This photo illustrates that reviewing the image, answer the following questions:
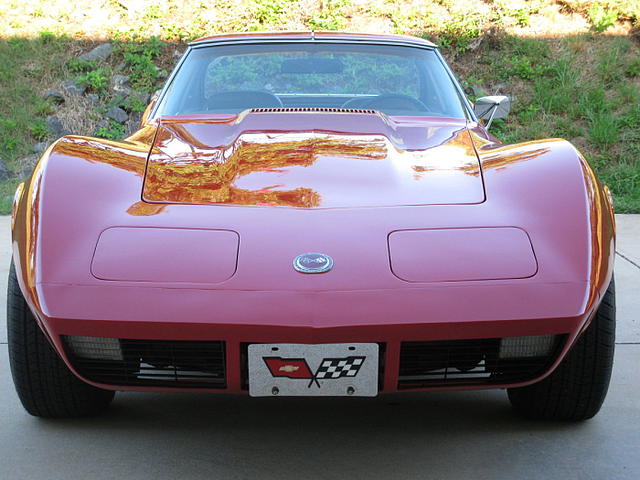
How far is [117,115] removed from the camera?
8.15 m

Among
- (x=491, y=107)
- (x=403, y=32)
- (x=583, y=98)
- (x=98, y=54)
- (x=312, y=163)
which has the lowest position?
(x=583, y=98)

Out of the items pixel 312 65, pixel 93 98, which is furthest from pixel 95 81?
pixel 312 65

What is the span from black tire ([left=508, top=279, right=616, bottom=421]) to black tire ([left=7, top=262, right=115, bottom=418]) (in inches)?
48.7

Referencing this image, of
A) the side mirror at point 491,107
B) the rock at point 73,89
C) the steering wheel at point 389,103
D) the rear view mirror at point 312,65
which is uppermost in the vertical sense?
the rear view mirror at point 312,65

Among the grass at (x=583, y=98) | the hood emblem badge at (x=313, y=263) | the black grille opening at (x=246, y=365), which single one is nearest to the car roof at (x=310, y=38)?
the hood emblem badge at (x=313, y=263)

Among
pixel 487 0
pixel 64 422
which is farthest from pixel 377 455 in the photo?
pixel 487 0

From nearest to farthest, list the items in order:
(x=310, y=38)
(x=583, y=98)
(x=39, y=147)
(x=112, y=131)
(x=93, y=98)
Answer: (x=310, y=38) < (x=39, y=147) < (x=112, y=131) < (x=583, y=98) < (x=93, y=98)

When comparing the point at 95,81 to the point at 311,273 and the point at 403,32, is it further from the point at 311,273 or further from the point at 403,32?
the point at 311,273

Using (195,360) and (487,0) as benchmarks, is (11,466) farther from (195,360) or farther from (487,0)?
(487,0)

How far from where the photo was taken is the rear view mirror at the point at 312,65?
346 centimetres

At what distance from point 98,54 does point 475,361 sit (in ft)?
25.0

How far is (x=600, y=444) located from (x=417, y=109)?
152cm

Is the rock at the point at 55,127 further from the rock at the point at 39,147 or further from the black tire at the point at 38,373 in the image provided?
the black tire at the point at 38,373

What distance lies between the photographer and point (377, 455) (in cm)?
222
